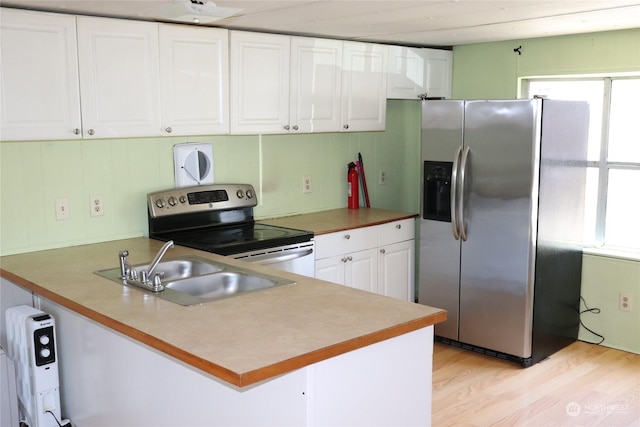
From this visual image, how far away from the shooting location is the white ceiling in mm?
3055

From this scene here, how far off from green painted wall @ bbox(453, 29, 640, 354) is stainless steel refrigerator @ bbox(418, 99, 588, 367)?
0.46 ft

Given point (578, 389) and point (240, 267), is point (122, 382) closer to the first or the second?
point (240, 267)

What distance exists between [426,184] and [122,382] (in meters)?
2.46

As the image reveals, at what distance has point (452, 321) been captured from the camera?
450 cm

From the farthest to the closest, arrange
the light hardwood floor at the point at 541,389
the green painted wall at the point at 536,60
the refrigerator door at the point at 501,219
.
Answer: the green painted wall at the point at 536,60
the refrigerator door at the point at 501,219
the light hardwood floor at the point at 541,389

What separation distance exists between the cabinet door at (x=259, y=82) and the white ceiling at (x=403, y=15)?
85mm

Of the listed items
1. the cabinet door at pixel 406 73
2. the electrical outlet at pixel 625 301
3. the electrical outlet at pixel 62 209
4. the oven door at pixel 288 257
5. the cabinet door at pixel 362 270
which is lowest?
the electrical outlet at pixel 625 301

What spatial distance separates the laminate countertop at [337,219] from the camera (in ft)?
13.9

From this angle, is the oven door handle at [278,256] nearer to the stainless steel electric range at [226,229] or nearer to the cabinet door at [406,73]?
the stainless steel electric range at [226,229]

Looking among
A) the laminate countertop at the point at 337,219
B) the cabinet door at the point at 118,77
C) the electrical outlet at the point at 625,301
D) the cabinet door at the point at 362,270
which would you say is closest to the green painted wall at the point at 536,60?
the laminate countertop at the point at 337,219

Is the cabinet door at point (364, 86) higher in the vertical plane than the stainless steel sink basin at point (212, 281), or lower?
higher

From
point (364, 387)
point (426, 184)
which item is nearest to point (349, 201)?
point (426, 184)

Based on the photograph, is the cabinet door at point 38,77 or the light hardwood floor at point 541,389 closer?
the cabinet door at point 38,77

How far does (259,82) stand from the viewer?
3979 mm
